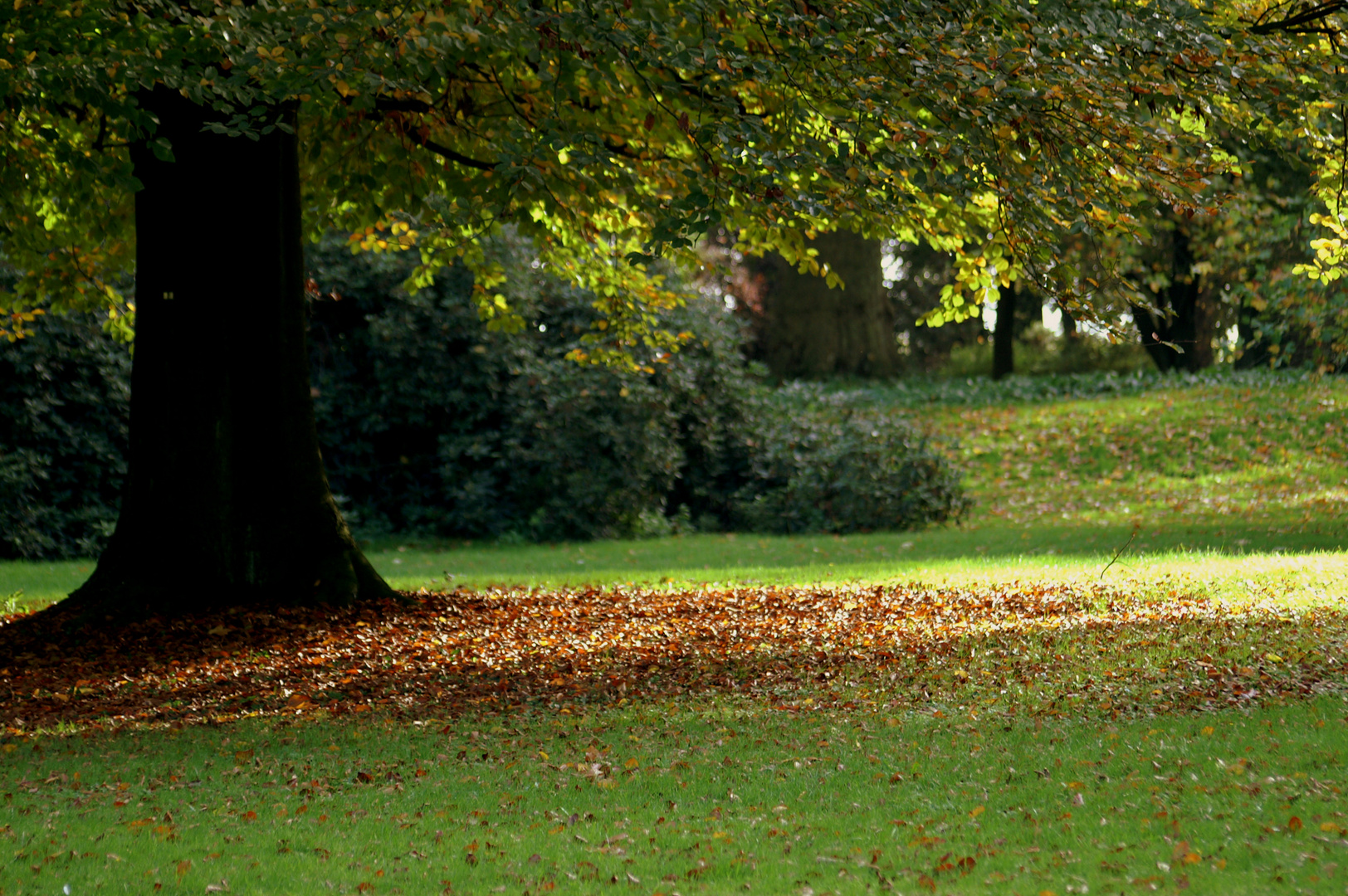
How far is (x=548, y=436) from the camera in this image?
1864 centimetres

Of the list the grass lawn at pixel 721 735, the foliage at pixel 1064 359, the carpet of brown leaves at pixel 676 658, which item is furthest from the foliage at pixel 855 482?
the foliage at pixel 1064 359

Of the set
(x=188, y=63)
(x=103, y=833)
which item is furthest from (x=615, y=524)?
(x=103, y=833)

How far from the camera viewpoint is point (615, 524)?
19.0 m

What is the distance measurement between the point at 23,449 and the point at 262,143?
322 inches

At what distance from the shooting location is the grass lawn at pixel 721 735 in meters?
4.95

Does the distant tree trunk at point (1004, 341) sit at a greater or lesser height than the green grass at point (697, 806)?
greater

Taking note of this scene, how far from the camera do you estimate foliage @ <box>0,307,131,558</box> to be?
1623 cm

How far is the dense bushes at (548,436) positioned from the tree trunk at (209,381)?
24.6 feet

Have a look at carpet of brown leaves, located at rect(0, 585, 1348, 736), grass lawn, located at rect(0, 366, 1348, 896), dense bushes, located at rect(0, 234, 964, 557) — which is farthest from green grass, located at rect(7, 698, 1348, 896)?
dense bushes, located at rect(0, 234, 964, 557)

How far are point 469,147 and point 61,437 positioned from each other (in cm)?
887

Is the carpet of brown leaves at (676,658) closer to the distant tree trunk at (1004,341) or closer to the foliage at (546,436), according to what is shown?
the foliage at (546,436)

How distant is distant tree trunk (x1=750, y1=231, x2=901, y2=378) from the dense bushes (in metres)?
11.4

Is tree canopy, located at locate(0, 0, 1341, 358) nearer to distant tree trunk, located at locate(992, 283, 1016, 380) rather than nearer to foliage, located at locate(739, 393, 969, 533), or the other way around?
foliage, located at locate(739, 393, 969, 533)

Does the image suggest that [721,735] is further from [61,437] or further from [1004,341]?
[1004,341]
